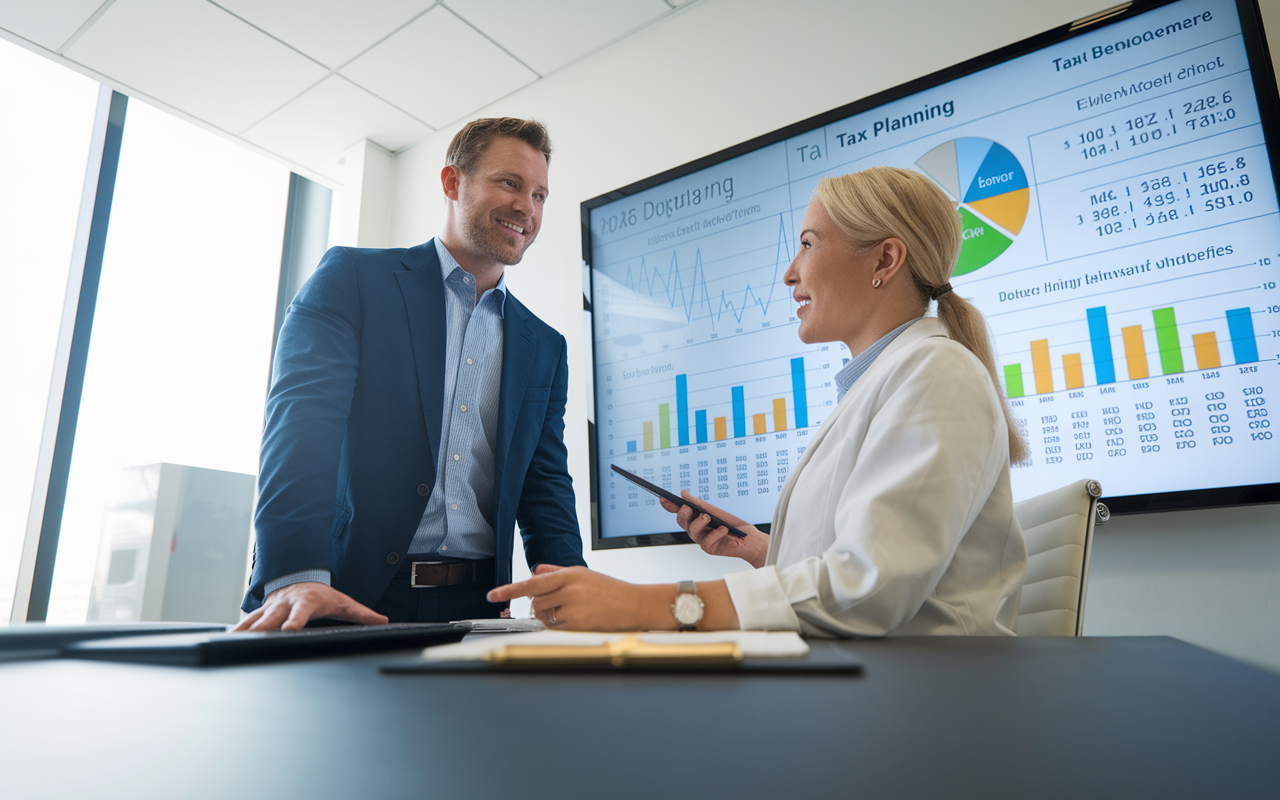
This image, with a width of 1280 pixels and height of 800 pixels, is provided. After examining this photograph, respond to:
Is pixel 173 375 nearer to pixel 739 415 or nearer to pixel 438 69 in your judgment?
pixel 438 69

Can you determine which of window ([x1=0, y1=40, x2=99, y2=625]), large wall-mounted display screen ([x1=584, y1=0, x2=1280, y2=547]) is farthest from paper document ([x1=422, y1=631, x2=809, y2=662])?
window ([x1=0, y1=40, x2=99, y2=625])

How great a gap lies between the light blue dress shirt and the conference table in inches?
40.7

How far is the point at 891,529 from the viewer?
733 mm

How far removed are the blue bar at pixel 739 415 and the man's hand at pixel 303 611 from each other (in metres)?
1.34

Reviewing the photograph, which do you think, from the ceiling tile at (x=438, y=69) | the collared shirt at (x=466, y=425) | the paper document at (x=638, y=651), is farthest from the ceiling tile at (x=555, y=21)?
the paper document at (x=638, y=651)

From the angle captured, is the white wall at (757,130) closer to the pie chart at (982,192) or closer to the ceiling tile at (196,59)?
the pie chart at (982,192)

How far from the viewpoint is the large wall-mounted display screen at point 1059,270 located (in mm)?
1474

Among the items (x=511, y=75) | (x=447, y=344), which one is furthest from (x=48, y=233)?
(x=447, y=344)

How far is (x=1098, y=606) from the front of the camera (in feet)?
5.23

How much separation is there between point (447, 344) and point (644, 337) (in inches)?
36.6

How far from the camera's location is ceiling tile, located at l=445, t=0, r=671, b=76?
8.23 ft

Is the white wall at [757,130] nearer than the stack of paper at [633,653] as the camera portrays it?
No

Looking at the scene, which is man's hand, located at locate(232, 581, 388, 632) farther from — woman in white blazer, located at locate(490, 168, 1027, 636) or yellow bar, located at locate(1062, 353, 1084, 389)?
yellow bar, located at locate(1062, 353, 1084, 389)

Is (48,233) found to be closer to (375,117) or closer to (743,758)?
(375,117)
